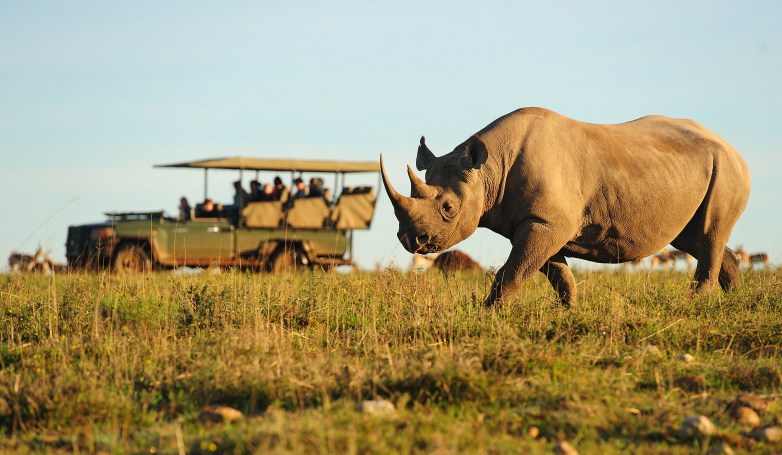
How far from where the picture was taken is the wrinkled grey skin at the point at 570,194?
9.23m

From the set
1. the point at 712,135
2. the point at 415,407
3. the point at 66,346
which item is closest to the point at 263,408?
the point at 415,407

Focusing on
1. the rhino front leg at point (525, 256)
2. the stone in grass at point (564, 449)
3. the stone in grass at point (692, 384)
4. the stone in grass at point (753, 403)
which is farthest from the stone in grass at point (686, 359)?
the stone in grass at point (564, 449)

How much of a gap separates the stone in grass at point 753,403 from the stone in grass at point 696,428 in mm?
532

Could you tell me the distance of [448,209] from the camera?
9.35m

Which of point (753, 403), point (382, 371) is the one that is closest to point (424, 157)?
point (382, 371)

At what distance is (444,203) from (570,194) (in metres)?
1.19

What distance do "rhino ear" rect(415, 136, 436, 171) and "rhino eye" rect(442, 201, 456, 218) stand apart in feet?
2.19

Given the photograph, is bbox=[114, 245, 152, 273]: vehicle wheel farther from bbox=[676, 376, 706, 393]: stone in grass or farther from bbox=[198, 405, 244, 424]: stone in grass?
bbox=[676, 376, 706, 393]: stone in grass

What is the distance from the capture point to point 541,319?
834cm

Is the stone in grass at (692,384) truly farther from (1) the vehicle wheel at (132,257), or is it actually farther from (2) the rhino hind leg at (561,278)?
(1) the vehicle wheel at (132,257)

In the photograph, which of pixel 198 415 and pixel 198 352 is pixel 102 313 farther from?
pixel 198 415

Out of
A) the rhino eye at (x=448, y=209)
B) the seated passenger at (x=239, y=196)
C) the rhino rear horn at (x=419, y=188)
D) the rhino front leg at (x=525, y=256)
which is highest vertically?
the rhino rear horn at (x=419, y=188)

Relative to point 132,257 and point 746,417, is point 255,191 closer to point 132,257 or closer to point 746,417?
point 132,257

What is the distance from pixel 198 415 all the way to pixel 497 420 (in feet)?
5.46
